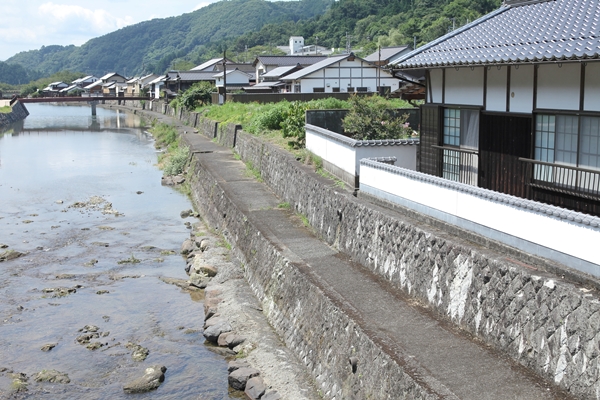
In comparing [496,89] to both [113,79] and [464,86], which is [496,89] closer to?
[464,86]

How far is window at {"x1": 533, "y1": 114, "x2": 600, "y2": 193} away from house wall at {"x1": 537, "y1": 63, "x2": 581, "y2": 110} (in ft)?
0.62

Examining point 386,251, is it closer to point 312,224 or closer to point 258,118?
point 312,224

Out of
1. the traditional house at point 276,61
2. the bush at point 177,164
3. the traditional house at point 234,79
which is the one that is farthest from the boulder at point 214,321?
the traditional house at point 234,79

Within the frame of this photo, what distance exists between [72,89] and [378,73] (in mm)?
76524

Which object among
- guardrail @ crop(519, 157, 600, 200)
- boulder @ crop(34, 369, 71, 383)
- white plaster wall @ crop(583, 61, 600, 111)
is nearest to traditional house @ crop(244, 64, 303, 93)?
guardrail @ crop(519, 157, 600, 200)

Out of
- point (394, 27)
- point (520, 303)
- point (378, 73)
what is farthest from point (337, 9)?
point (520, 303)

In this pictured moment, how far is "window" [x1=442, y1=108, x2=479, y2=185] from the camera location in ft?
39.6

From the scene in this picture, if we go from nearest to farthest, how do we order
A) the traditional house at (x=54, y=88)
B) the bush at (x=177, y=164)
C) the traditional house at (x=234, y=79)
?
the bush at (x=177, y=164) → the traditional house at (x=234, y=79) → the traditional house at (x=54, y=88)

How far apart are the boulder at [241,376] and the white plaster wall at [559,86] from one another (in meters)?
6.11

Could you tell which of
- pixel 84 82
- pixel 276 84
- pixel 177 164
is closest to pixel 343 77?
pixel 276 84

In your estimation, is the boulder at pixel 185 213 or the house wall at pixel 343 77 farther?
the house wall at pixel 343 77

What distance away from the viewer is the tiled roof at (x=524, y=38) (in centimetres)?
938

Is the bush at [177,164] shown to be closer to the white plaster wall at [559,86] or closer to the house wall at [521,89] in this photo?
the house wall at [521,89]

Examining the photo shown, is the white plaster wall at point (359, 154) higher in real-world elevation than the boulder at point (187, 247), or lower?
higher
